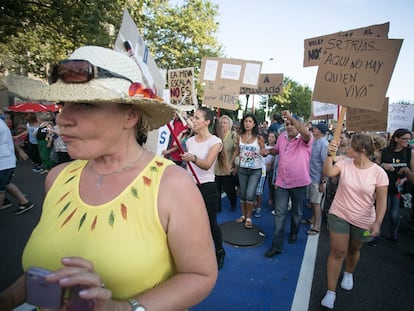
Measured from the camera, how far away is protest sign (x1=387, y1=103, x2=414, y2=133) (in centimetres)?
792

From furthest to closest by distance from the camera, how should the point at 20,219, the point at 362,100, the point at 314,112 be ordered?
the point at 314,112 → the point at 20,219 → the point at 362,100

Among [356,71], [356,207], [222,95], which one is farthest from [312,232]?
[222,95]

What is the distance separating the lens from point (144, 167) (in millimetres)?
1314

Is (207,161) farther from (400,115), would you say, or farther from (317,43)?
(400,115)

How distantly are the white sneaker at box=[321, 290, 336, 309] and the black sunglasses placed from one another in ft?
10.0

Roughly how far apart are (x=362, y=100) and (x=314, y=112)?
5.04 meters

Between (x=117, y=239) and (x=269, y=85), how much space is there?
7.42 meters

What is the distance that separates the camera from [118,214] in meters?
1.16

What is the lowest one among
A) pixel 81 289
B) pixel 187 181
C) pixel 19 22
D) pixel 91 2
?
pixel 81 289

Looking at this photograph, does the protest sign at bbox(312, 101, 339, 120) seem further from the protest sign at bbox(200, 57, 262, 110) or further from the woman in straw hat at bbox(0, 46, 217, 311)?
the woman in straw hat at bbox(0, 46, 217, 311)

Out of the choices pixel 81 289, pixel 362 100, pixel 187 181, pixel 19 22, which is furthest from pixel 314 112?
pixel 19 22

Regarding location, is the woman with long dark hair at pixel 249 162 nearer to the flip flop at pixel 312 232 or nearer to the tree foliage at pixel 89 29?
the flip flop at pixel 312 232

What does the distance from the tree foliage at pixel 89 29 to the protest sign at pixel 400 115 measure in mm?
9306

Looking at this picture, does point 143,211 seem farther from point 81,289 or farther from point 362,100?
point 362,100
